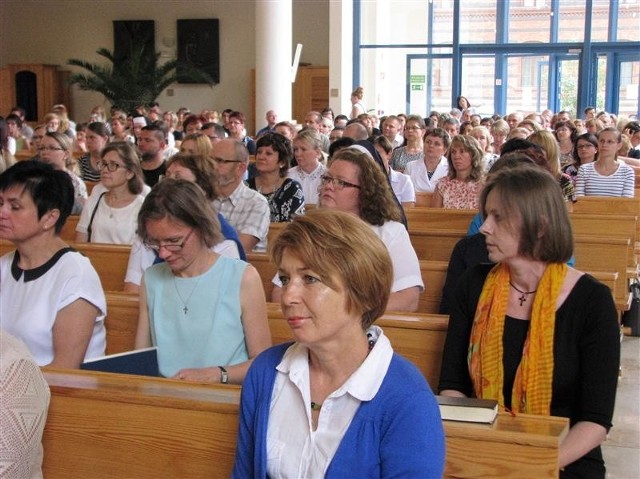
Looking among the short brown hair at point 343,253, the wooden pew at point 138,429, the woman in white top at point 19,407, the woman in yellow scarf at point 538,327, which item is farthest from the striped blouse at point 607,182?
the woman in white top at point 19,407

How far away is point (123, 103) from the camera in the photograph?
20.8m

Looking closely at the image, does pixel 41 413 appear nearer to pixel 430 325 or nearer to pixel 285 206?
pixel 430 325

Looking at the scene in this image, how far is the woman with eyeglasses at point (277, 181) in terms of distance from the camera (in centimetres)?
584

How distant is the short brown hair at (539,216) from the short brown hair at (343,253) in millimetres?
749

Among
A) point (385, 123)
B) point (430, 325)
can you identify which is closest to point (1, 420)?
point (430, 325)

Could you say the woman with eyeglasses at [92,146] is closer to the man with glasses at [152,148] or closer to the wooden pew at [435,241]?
the man with glasses at [152,148]

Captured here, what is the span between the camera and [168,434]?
2229 mm

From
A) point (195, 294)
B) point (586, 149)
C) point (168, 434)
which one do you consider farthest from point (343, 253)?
point (586, 149)

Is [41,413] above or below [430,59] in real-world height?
below

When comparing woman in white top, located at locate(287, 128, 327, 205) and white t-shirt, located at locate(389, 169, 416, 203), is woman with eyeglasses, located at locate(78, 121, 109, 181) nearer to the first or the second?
woman in white top, located at locate(287, 128, 327, 205)

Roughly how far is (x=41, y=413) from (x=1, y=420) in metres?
0.13

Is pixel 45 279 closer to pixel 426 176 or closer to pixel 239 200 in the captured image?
pixel 239 200

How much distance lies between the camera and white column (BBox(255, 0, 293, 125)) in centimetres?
1584

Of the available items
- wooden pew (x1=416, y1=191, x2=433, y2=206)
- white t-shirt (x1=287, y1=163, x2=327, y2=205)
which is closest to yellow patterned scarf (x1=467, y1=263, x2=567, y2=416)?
white t-shirt (x1=287, y1=163, x2=327, y2=205)
